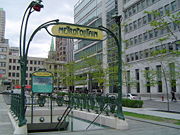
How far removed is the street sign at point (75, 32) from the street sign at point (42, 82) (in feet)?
14.9

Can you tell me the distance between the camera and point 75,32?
33.3 ft

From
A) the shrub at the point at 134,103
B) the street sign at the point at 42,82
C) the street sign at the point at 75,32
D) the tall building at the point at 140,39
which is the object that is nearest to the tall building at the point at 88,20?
the tall building at the point at 140,39

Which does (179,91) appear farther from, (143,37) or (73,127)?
(73,127)

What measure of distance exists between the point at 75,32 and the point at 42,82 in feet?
16.0

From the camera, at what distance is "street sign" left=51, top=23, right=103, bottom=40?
9.75 meters

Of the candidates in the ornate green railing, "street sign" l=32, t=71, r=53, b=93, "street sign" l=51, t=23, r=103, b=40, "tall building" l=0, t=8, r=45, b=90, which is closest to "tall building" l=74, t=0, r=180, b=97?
the ornate green railing

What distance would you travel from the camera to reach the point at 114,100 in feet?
38.2

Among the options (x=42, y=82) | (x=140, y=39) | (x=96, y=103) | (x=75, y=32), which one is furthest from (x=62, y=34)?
(x=140, y=39)

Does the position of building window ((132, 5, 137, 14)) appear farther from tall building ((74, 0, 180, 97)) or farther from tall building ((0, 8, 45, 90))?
tall building ((0, 8, 45, 90))

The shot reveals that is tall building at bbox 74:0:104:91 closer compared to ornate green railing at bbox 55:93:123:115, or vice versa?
ornate green railing at bbox 55:93:123:115

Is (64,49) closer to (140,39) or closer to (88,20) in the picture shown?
(88,20)

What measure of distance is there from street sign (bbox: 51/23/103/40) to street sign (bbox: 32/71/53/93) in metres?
4.55

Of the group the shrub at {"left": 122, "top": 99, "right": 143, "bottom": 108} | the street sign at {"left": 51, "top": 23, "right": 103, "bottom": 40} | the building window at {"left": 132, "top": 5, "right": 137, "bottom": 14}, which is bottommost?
the shrub at {"left": 122, "top": 99, "right": 143, "bottom": 108}

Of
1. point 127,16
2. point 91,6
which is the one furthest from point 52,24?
point 91,6
